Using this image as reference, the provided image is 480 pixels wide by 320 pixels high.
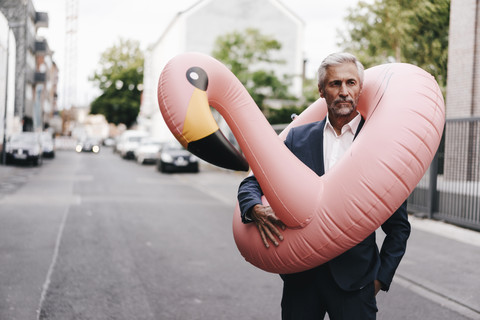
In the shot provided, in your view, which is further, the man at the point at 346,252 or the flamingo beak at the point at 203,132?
the man at the point at 346,252

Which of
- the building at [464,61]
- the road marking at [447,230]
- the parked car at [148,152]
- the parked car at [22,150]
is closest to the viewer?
the road marking at [447,230]

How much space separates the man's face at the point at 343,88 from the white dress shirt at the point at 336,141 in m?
0.12

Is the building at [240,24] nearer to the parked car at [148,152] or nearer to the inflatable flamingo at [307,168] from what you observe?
the parked car at [148,152]

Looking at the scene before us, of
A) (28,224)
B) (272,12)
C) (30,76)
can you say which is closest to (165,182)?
(28,224)

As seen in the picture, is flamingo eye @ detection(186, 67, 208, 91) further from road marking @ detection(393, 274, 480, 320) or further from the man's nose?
road marking @ detection(393, 274, 480, 320)

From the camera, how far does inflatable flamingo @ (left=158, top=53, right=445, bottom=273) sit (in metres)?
2.21

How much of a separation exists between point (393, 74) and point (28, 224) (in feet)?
27.0

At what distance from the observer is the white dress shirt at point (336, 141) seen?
2.44 meters

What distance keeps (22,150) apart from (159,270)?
2186 cm

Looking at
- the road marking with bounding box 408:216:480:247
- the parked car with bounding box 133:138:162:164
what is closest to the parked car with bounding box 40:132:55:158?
the parked car with bounding box 133:138:162:164

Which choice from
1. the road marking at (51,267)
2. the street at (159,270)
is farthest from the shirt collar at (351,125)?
the road marking at (51,267)

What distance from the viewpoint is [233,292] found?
17.6 ft

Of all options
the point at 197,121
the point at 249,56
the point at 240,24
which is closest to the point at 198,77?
the point at 197,121

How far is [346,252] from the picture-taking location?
7.73 feet
